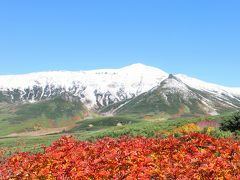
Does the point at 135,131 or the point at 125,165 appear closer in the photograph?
the point at 125,165

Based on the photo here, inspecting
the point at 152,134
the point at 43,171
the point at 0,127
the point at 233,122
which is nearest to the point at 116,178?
the point at 43,171

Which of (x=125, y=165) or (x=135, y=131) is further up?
(x=135, y=131)

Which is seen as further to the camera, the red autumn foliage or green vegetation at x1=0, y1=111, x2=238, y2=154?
green vegetation at x1=0, y1=111, x2=238, y2=154

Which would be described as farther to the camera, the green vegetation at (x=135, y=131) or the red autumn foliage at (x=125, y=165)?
the green vegetation at (x=135, y=131)

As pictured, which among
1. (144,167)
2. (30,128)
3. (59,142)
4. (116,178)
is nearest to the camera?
(116,178)

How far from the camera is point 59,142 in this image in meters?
18.0

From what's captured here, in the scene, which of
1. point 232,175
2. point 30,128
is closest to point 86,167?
point 232,175

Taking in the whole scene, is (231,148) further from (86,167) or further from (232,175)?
(86,167)

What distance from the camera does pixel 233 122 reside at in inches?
1241

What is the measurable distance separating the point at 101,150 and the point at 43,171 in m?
4.34

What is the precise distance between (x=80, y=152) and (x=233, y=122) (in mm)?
18819

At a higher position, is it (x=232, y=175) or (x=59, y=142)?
(x=59, y=142)

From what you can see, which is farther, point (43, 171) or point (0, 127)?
point (0, 127)

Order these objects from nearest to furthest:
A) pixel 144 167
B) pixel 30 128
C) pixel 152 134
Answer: pixel 144 167 → pixel 152 134 → pixel 30 128
